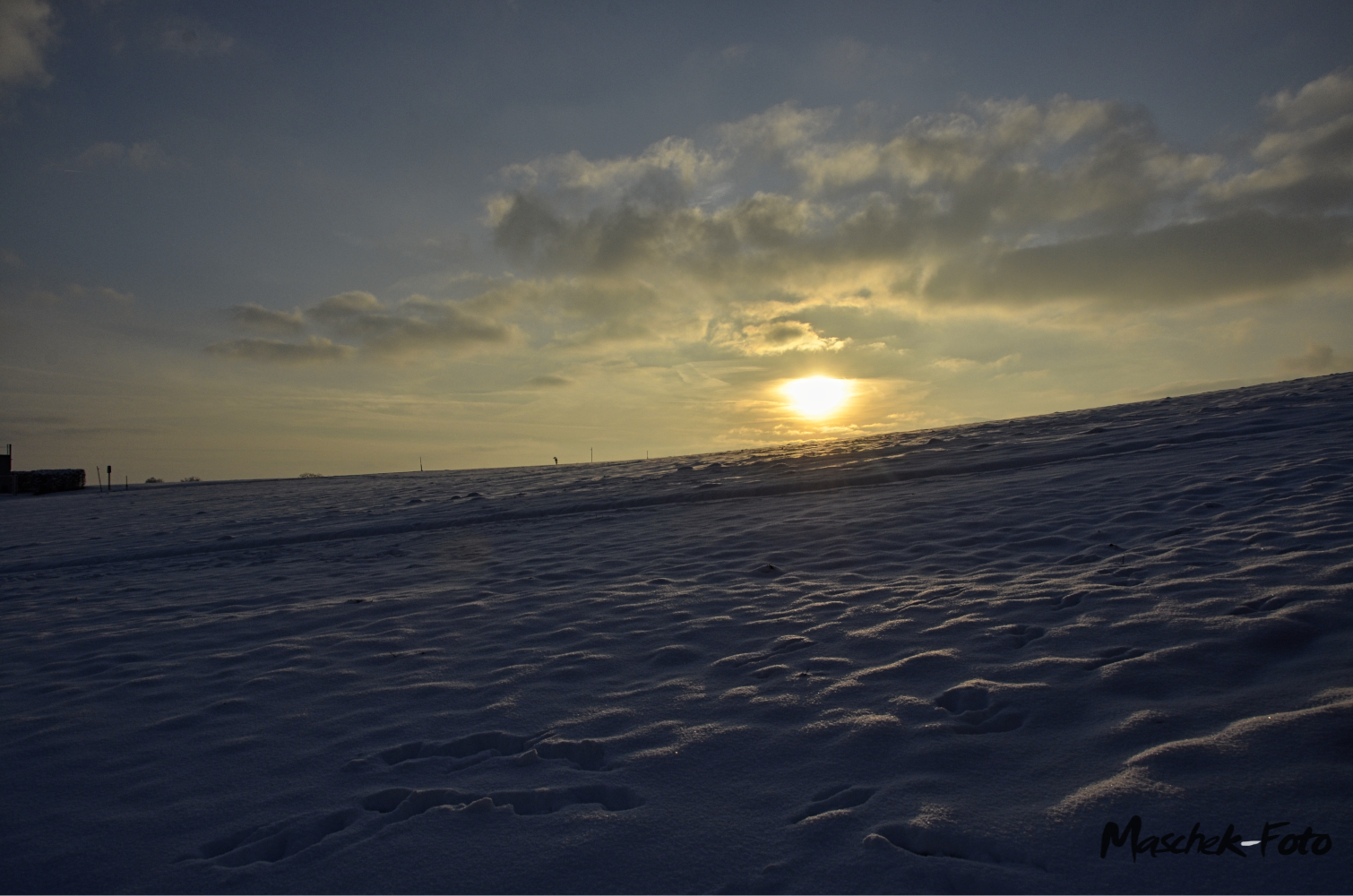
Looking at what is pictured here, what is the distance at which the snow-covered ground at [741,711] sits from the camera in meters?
2.90

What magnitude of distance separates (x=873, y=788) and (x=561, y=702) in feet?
7.17

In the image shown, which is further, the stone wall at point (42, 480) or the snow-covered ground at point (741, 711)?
the stone wall at point (42, 480)

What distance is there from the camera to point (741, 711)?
427 cm

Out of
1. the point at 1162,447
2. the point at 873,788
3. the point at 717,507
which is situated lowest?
the point at 873,788

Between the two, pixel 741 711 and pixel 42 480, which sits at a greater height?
pixel 42 480

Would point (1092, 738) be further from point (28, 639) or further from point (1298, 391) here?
point (1298, 391)

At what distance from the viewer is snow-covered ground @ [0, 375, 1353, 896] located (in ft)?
9.52

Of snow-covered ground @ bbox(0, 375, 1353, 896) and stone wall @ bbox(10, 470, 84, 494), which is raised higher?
stone wall @ bbox(10, 470, 84, 494)

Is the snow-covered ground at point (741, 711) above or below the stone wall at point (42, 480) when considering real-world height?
below

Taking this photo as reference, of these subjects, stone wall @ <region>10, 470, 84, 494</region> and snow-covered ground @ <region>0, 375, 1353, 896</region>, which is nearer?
snow-covered ground @ <region>0, 375, 1353, 896</region>

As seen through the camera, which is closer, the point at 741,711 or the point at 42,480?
the point at 741,711

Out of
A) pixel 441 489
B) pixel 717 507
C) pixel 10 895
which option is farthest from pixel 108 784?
pixel 441 489

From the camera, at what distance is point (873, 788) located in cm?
328

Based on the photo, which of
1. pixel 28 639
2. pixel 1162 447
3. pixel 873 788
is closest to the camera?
pixel 873 788
